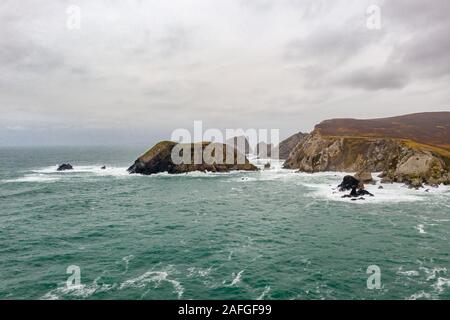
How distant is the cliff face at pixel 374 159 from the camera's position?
352ft

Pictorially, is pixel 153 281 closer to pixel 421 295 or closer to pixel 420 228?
pixel 421 295

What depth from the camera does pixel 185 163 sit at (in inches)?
6152

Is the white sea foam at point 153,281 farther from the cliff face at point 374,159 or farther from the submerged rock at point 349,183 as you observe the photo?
the cliff face at point 374,159

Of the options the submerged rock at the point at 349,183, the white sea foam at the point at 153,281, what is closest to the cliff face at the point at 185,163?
the submerged rock at the point at 349,183

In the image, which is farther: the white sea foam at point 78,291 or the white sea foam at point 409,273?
the white sea foam at point 409,273

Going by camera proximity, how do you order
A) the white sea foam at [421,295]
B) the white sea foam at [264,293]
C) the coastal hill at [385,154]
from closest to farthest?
the white sea foam at [421,295], the white sea foam at [264,293], the coastal hill at [385,154]

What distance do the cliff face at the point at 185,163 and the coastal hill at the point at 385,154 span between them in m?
31.6

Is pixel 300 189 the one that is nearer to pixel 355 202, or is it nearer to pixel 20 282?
pixel 355 202

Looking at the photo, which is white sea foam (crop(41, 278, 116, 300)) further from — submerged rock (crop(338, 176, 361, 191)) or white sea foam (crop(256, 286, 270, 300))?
submerged rock (crop(338, 176, 361, 191))

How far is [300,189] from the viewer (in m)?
→ 106

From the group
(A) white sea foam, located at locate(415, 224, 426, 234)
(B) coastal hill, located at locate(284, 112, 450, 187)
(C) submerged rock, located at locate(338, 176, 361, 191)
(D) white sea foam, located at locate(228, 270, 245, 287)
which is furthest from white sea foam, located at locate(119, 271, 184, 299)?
(B) coastal hill, located at locate(284, 112, 450, 187)

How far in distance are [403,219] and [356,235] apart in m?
16.2
